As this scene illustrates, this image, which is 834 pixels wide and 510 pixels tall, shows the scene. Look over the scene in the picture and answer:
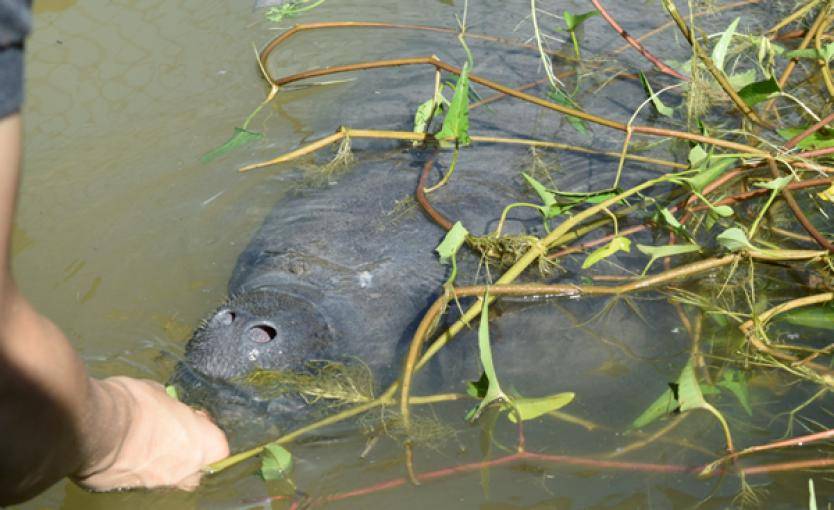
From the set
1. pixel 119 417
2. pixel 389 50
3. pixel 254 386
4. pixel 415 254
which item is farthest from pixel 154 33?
pixel 119 417

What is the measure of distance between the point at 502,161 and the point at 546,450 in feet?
4.49

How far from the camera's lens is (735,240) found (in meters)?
2.68

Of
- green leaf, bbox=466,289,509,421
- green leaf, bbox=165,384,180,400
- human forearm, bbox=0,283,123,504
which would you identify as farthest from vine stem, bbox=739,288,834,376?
human forearm, bbox=0,283,123,504

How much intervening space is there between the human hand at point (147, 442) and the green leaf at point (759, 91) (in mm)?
1939

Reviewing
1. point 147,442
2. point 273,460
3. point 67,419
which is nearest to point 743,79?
point 273,460

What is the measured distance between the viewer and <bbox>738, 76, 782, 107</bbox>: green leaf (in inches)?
115

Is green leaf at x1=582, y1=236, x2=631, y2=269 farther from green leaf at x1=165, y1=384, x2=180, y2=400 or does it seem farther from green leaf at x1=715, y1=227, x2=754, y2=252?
green leaf at x1=165, y1=384, x2=180, y2=400

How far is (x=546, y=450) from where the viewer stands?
2500 mm

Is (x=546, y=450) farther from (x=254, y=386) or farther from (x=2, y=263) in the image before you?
(x=2, y=263)

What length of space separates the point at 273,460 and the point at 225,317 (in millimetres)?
535

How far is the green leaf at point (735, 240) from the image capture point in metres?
2.66

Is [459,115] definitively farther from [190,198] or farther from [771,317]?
[190,198]

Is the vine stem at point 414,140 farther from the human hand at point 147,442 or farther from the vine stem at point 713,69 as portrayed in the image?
the human hand at point 147,442

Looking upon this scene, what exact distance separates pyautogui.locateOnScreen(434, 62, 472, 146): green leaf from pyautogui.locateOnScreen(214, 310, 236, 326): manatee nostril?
944mm
